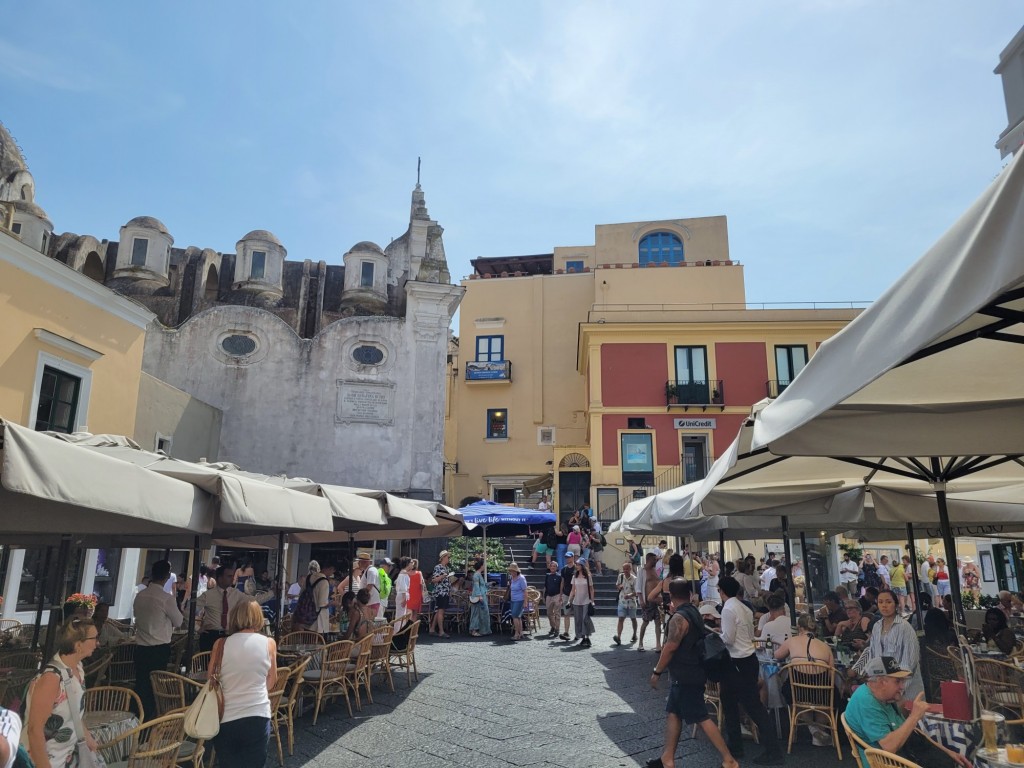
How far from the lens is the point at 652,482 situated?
26797 mm

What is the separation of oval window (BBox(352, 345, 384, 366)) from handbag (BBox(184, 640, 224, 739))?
1926 cm

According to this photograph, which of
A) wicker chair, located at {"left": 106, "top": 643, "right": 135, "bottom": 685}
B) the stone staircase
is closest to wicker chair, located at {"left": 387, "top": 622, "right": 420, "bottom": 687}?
wicker chair, located at {"left": 106, "top": 643, "right": 135, "bottom": 685}

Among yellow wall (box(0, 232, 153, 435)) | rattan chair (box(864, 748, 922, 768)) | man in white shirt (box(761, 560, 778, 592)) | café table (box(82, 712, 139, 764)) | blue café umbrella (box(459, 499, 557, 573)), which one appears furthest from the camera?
blue café umbrella (box(459, 499, 557, 573))

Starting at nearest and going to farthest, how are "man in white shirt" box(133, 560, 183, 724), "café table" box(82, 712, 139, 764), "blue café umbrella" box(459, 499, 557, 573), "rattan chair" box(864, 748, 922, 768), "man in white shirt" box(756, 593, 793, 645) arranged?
"rattan chair" box(864, 748, 922, 768), "café table" box(82, 712, 139, 764), "man in white shirt" box(133, 560, 183, 724), "man in white shirt" box(756, 593, 793, 645), "blue café umbrella" box(459, 499, 557, 573)

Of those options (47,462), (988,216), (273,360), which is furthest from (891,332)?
(273,360)

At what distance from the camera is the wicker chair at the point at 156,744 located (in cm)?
412

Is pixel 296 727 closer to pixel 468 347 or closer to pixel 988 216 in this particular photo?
pixel 988 216

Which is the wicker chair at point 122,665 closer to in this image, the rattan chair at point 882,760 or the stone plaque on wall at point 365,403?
the rattan chair at point 882,760

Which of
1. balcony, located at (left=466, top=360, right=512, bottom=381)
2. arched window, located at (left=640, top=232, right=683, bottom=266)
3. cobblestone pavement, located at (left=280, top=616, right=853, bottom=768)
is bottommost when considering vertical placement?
cobblestone pavement, located at (left=280, top=616, right=853, bottom=768)

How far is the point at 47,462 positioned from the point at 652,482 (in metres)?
24.8

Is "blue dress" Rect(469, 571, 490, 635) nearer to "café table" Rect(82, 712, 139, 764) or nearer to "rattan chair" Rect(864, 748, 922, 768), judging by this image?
"café table" Rect(82, 712, 139, 764)

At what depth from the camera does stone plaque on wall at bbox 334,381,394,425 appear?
74.9 ft

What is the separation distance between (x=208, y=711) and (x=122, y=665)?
4.88m

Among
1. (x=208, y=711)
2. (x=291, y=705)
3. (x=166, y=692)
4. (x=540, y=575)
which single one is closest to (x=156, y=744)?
(x=208, y=711)
